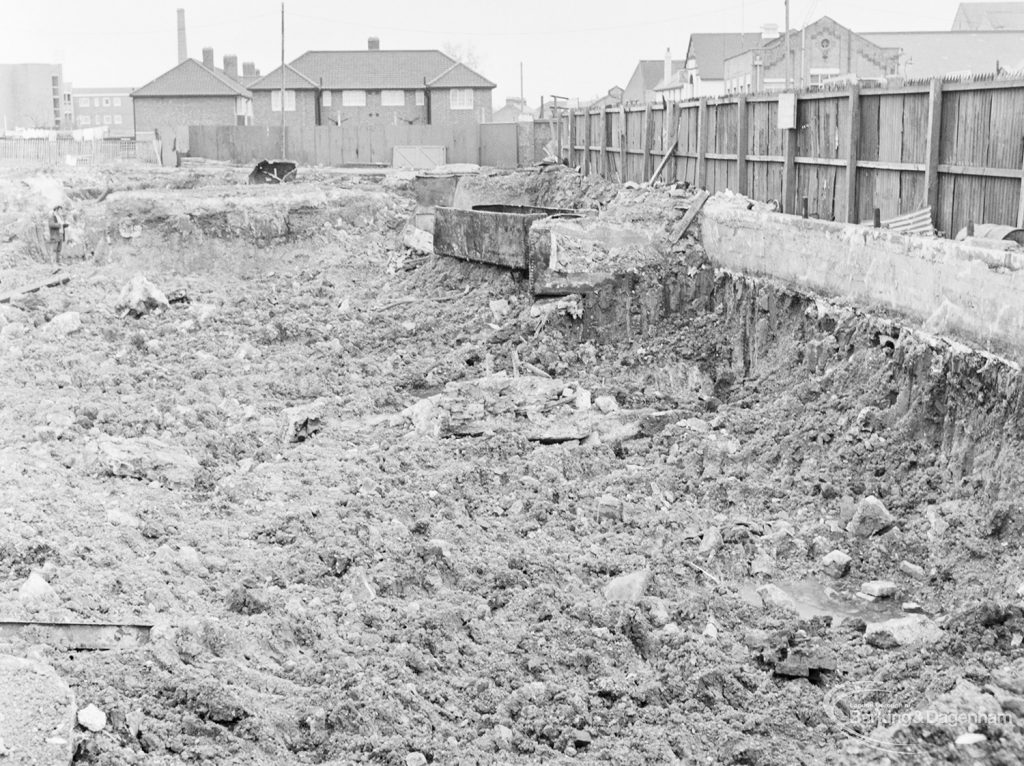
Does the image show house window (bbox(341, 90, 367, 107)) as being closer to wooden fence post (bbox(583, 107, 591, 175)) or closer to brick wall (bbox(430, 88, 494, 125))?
brick wall (bbox(430, 88, 494, 125))

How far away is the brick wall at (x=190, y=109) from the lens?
54.8 meters

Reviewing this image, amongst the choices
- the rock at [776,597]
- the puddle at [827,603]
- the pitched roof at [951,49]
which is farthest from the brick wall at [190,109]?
the rock at [776,597]

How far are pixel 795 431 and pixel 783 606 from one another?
122 inches

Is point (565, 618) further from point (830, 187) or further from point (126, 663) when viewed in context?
point (830, 187)

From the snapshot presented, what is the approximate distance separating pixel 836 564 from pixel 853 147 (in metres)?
5.53

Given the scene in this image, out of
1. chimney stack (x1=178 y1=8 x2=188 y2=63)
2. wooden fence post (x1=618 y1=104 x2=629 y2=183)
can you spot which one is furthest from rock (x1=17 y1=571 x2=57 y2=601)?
chimney stack (x1=178 y1=8 x2=188 y2=63)

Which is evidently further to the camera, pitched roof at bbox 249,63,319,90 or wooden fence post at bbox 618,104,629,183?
pitched roof at bbox 249,63,319,90

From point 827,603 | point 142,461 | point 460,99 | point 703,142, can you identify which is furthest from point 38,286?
point 460,99

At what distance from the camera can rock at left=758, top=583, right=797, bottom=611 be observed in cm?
735

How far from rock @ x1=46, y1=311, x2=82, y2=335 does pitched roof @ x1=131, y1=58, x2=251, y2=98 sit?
42.3 m

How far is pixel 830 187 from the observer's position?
12.5 meters

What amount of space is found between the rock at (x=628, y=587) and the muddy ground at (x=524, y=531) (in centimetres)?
3

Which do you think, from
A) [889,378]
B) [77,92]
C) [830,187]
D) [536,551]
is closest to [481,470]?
[536,551]

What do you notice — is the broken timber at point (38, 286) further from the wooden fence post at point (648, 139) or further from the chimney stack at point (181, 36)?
the chimney stack at point (181, 36)
